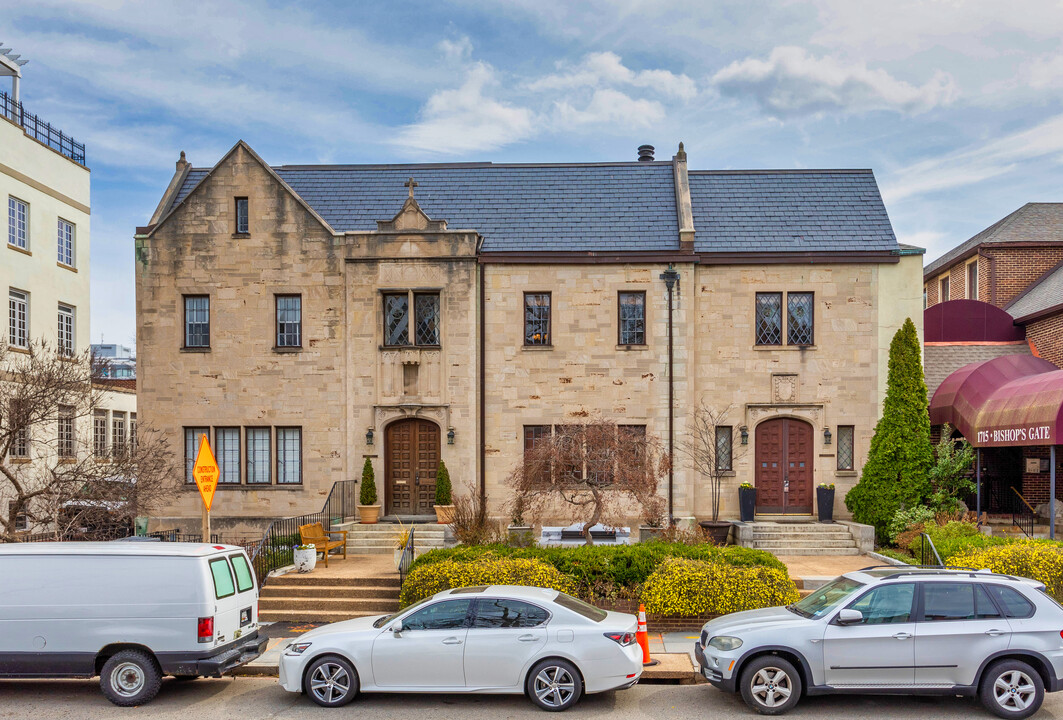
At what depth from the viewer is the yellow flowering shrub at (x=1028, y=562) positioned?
1353cm

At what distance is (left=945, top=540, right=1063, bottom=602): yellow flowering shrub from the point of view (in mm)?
13531

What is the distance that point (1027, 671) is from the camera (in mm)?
9477

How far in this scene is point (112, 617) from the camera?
10.2 meters

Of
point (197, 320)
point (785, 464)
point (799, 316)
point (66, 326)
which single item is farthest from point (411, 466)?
point (66, 326)

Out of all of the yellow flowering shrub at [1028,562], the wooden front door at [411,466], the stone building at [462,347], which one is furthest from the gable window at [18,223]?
the yellow flowering shrub at [1028,562]

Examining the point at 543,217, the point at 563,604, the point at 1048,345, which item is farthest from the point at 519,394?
the point at 1048,345

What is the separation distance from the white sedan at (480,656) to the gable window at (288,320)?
41.3 ft

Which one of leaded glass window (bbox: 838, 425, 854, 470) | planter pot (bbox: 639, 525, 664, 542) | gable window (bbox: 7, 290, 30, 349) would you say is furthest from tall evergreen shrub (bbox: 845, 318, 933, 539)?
gable window (bbox: 7, 290, 30, 349)

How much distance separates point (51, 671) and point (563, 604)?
6.53 metres

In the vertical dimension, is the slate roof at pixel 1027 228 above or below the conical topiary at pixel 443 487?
above

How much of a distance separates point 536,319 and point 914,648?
13.6 metres

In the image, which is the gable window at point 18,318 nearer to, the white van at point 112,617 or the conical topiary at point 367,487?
the conical topiary at point 367,487

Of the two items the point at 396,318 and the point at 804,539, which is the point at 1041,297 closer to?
the point at 804,539

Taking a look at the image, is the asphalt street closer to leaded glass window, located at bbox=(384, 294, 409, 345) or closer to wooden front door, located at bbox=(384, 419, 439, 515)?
wooden front door, located at bbox=(384, 419, 439, 515)
